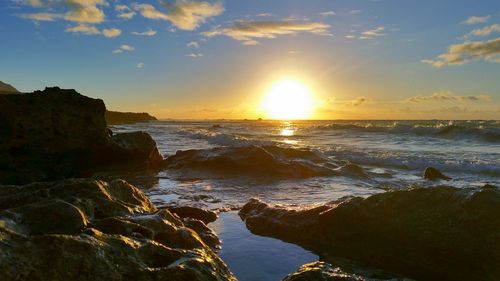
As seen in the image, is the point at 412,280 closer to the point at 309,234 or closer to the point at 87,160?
the point at 309,234

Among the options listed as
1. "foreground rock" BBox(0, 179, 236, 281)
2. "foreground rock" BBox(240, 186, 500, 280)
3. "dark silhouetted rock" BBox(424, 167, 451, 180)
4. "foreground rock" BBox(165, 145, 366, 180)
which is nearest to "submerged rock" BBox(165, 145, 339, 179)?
"foreground rock" BBox(165, 145, 366, 180)

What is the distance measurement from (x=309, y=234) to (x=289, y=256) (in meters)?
0.74

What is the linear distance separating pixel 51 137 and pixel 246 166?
5.76 meters

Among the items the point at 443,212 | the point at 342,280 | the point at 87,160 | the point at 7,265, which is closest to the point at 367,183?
the point at 443,212

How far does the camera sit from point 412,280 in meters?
4.25

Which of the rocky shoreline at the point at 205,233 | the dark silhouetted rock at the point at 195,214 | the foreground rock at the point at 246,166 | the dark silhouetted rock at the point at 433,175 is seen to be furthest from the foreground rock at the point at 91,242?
the dark silhouetted rock at the point at 433,175

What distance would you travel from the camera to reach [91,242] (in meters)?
2.97

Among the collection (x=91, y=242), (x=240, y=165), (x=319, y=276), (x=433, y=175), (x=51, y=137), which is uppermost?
(x=51, y=137)

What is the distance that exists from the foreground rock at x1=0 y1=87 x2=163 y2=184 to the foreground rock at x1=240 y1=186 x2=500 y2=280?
7966 millimetres

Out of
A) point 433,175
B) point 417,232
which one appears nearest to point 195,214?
point 417,232

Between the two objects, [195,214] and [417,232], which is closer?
[417,232]

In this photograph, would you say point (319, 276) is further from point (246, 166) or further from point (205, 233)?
point (246, 166)

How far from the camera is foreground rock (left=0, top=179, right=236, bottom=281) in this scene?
2.70 metres

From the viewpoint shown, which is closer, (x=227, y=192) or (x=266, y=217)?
(x=266, y=217)
